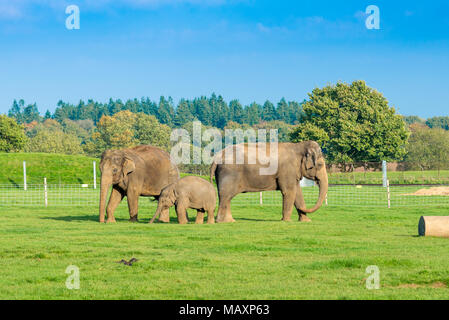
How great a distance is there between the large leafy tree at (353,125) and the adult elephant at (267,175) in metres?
59.3

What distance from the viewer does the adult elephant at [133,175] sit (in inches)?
896

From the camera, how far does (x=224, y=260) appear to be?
1398cm

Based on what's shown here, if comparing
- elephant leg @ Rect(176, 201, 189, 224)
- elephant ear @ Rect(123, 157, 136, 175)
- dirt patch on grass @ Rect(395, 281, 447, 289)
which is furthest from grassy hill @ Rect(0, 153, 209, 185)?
dirt patch on grass @ Rect(395, 281, 447, 289)

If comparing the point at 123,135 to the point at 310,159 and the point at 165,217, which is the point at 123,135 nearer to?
the point at 165,217

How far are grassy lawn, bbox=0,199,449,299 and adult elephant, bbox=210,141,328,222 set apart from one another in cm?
141

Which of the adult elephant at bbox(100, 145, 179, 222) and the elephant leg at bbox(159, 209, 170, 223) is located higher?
the adult elephant at bbox(100, 145, 179, 222)

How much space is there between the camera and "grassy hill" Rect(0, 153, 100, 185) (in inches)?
2830

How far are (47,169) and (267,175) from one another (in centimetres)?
5737

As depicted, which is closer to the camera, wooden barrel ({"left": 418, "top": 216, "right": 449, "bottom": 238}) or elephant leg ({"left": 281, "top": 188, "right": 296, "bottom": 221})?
wooden barrel ({"left": 418, "top": 216, "right": 449, "bottom": 238})

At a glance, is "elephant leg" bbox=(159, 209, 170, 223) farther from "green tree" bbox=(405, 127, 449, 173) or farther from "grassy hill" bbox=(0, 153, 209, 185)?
"green tree" bbox=(405, 127, 449, 173)
